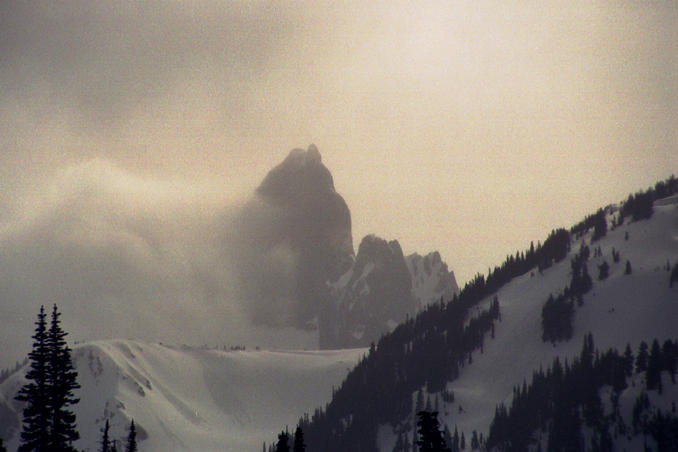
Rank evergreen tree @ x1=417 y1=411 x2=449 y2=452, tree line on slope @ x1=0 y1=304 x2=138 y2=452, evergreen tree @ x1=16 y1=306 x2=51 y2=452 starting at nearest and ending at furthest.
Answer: evergreen tree @ x1=417 y1=411 x2=449 y2=452 < evergreen tree @ x1=16 y1=306 x2=51 y2=452 < tree line on slope @ x1=0 y1=304 x2=138 y2=452

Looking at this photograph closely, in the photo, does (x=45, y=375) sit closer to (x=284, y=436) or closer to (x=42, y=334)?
(x=42, y=334)

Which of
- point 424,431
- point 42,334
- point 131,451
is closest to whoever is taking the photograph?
point 424,431

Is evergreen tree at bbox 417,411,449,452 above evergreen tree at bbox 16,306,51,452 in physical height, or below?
below

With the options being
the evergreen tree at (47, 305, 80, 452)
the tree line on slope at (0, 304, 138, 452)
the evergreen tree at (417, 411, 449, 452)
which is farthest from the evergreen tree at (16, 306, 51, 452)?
the evergreen tree at (417, 411, 449, 452)

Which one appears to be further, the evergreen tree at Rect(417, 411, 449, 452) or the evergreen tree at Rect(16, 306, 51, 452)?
the evergreen tree at Rect(16, 306, 51, 452)

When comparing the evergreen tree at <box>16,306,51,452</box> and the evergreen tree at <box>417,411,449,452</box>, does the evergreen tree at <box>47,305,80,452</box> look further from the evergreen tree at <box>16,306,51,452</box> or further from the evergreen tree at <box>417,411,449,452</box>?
the evergreen tree at <box>417,411,449,452</box>

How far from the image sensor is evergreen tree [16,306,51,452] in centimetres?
6222

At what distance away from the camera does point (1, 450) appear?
5859 cm

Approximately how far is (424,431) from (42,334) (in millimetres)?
22567

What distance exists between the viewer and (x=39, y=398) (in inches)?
2491

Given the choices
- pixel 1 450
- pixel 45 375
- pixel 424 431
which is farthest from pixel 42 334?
pixel 424 431

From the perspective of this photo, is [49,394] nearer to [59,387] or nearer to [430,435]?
[59,387]

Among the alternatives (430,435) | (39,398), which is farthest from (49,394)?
(430,435)

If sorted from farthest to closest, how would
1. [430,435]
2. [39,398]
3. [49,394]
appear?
[49,394]
[39,398]
[430,435]
